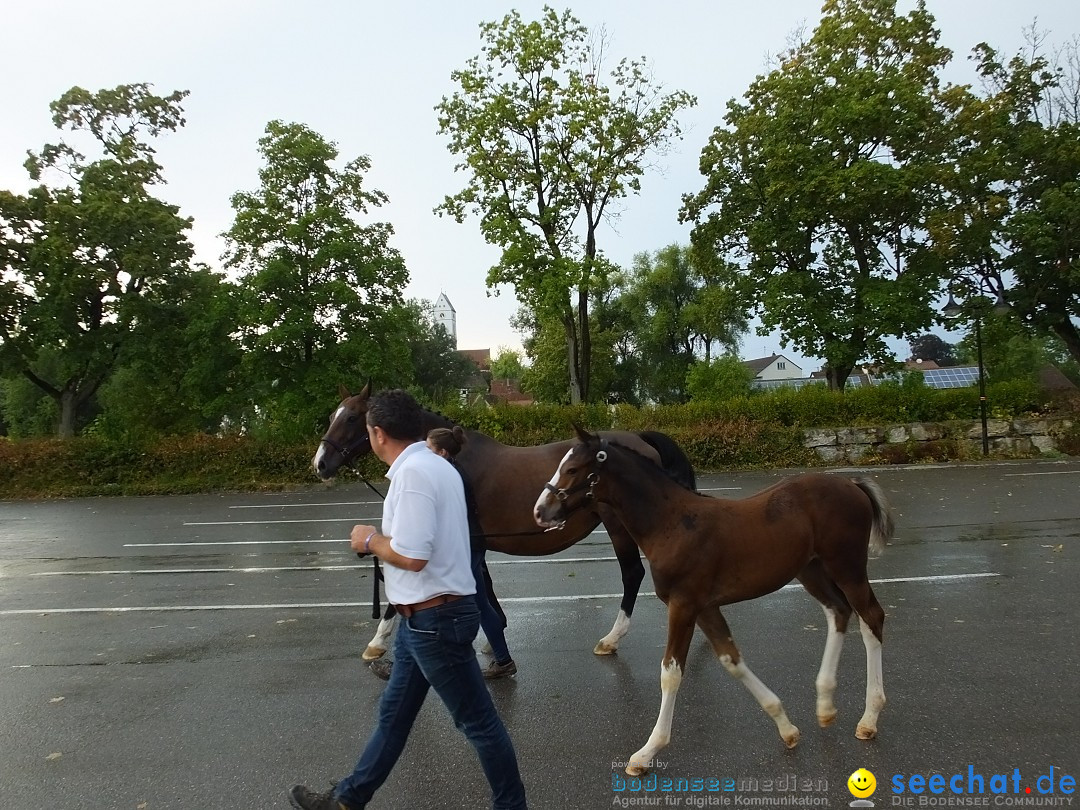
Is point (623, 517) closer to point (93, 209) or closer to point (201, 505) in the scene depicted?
point (201, 505)

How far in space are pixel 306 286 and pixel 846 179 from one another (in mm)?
18038

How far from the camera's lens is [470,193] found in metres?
29.1

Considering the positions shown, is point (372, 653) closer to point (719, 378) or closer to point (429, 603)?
point (429, 603)

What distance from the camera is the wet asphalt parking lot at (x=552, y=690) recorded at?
3.87 metres

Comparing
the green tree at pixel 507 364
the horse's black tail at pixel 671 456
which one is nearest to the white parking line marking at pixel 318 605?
the horse's black tail at pixel 671 456

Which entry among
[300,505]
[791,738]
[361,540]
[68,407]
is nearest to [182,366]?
[68,407]

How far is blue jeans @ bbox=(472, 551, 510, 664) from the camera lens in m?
5.29

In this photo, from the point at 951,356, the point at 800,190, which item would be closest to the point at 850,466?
the point at 800,190

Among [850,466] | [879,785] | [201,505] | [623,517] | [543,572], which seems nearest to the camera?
[879,785]

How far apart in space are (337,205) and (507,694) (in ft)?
80.6

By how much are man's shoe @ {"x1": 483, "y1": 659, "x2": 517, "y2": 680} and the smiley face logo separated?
94.8 inches

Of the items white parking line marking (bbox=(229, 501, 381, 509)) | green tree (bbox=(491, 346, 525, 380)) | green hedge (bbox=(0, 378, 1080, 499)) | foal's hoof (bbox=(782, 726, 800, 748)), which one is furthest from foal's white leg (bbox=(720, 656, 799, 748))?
green tree (bbox=(491, 346, 525, 380))

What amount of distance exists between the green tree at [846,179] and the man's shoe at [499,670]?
906 inches

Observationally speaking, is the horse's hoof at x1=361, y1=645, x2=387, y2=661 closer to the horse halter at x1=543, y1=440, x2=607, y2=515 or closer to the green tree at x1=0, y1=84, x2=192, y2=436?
the horse halter at x1=543, y1=440, x2=607, y2=515
